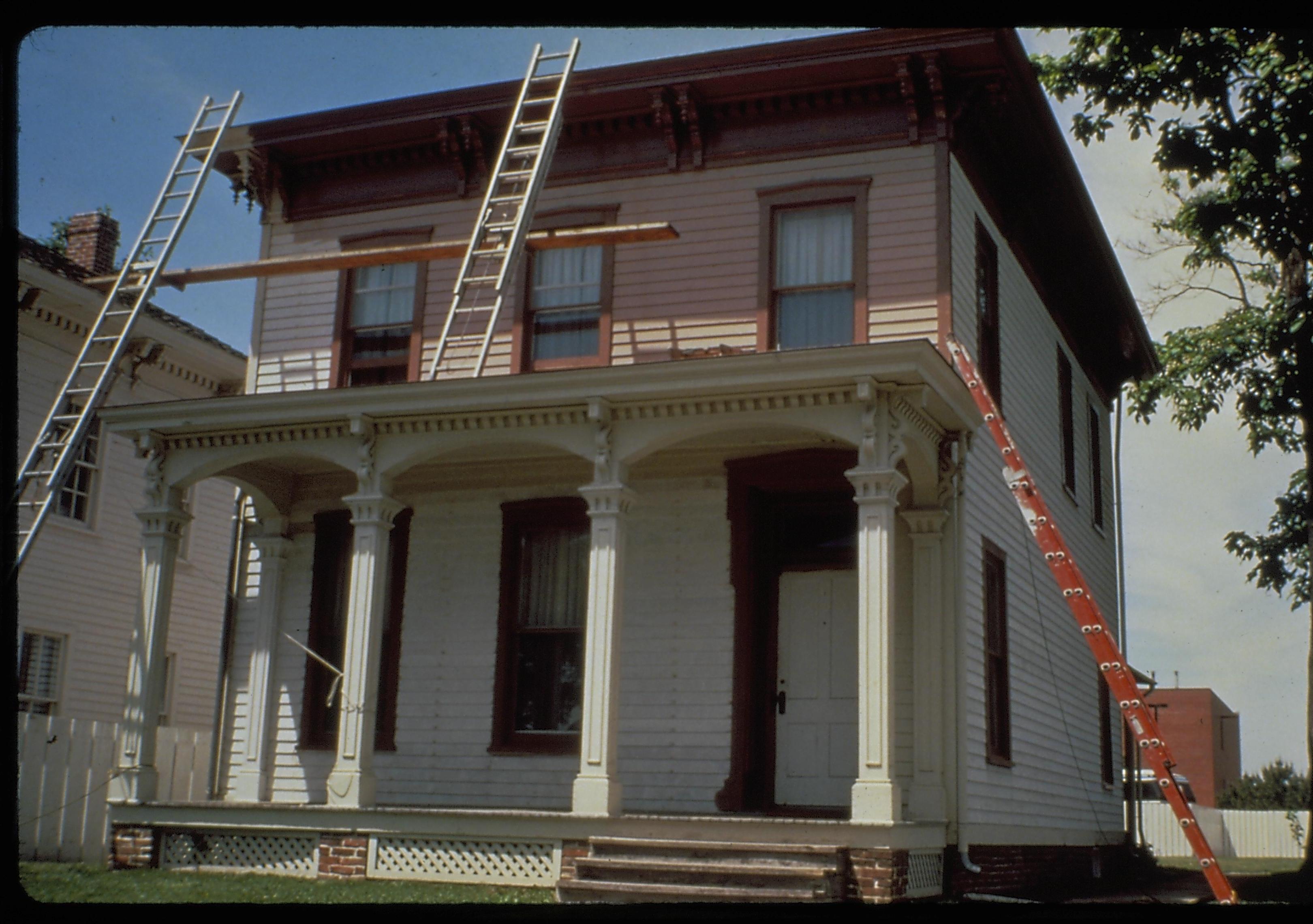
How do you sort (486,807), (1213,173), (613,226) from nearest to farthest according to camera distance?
(486,807)
(613,226)
(1213,173)

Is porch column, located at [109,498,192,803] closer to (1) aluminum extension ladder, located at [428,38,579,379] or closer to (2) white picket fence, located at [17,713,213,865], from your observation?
(2) white picket fence, located at [17,713,213,865]

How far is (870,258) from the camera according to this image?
1409cm

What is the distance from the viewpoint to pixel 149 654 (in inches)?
522

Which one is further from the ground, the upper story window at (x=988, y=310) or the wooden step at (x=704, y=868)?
the upper story window at (x=988, y=310)

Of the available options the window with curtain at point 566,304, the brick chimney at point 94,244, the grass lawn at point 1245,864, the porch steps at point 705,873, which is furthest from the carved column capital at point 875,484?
the brick chimney at point 94,244

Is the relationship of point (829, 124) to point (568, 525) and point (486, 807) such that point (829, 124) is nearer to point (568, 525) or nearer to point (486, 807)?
point (568, 525)

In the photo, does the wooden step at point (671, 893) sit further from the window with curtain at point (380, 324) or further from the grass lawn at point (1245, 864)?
the grass lawn at point (1245, 864)

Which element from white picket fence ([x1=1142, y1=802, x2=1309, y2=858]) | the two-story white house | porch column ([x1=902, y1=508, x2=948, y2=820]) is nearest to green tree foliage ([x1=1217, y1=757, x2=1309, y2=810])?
white picket fence ([x1=1142, y1=802, x2=1309, y2=858])

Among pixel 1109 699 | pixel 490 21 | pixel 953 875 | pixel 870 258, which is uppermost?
pixel 870 258

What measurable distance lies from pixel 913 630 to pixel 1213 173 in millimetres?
10487

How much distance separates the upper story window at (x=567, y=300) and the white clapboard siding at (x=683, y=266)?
0.42 feet

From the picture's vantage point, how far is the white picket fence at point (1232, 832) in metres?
36.7

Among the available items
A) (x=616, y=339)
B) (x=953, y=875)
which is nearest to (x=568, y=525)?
(x=616, y=339)

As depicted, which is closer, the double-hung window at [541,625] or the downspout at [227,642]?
the double-hung window at [541,625]
